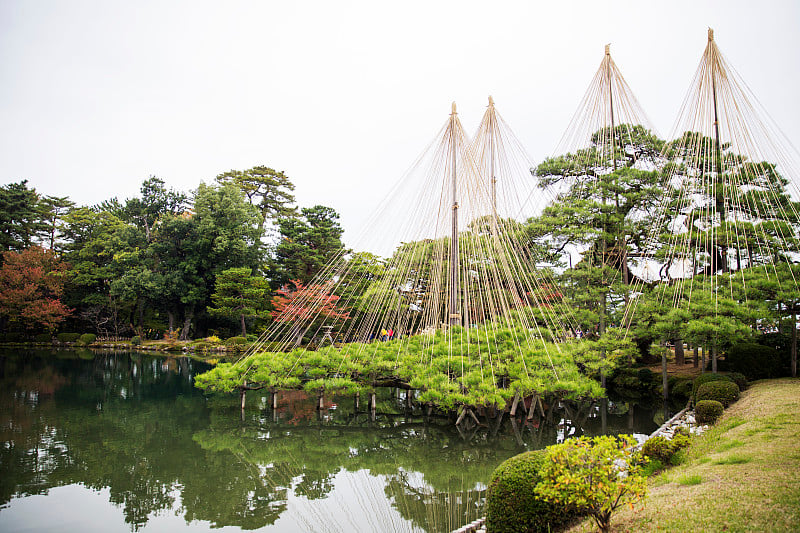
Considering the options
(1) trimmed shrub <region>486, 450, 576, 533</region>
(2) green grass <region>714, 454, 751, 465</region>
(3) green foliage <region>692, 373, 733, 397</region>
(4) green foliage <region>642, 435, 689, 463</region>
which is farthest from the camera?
(3) green foliage <region>692, 373, 733, 397</region>

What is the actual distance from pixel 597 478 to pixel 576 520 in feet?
3.85

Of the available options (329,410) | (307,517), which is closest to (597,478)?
(307,517)

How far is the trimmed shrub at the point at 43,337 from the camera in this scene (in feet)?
87.4

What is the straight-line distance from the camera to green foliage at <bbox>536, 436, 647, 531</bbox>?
360 cm

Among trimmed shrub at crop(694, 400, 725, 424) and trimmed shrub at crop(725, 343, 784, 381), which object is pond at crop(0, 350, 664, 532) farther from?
trimmed shrub at crop(725, 343, 784, 381)

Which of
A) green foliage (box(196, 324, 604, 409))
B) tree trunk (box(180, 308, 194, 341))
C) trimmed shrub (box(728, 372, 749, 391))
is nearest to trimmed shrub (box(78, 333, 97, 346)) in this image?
tree trunk (box(180, 308, 194, 341))

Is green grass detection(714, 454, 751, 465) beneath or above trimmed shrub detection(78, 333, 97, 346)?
above

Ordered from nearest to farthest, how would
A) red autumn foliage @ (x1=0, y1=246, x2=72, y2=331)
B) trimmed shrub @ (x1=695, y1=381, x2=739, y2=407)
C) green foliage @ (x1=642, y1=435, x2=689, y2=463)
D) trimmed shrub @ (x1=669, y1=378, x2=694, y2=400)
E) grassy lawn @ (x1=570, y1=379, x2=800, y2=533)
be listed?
grassy lawn @ (x1=570, y1=379, x2=800, y2=533), green foliage @ (x1=642, y1=435, x2=689, y2=463), trimmed shrub @ (x1=695, y1=381, x2=739, y2=407), trimmed shrub @ (x1=669, y1=378, x2=694, y2=400), red autumn foliage @ (x1=0, y1=246, x2=72, y2=331)

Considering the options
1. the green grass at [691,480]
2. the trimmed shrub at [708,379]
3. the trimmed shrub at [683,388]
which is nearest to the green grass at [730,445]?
the green grass at [691,480]

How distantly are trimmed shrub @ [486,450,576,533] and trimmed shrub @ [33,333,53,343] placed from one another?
32.2m

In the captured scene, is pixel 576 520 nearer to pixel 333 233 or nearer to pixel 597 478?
pixel 597 478

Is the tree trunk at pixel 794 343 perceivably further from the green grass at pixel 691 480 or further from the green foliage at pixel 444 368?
the green grass at pixel 691 480

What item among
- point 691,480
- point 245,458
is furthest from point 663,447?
point 245,458

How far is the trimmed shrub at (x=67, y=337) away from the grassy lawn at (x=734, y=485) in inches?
1258
